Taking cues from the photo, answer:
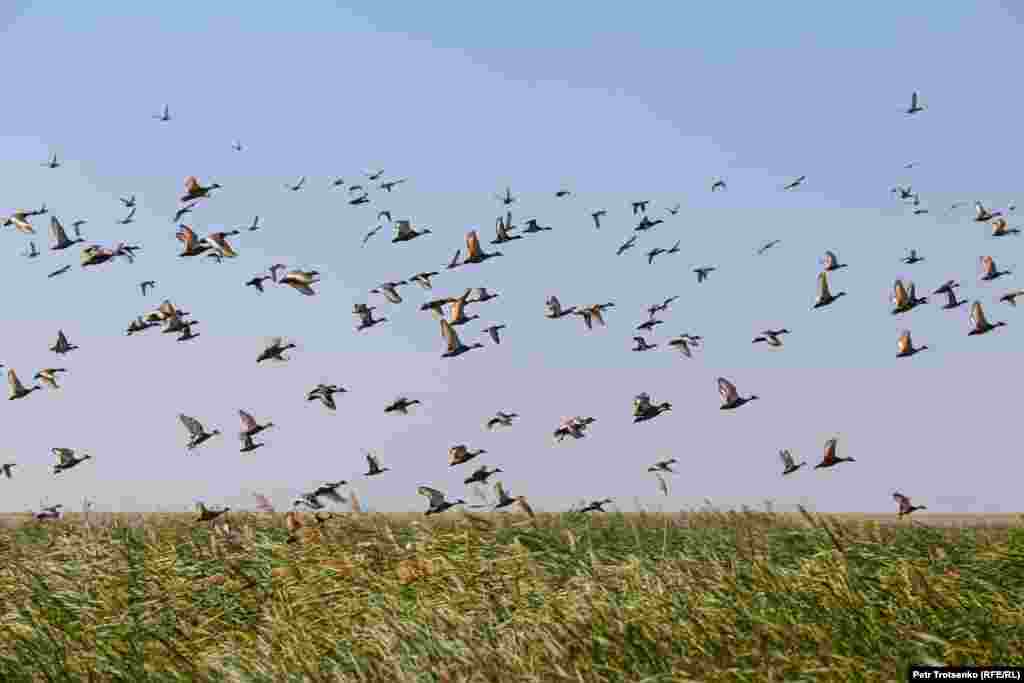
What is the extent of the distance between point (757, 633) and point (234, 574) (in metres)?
8.41

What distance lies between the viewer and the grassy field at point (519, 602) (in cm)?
1423

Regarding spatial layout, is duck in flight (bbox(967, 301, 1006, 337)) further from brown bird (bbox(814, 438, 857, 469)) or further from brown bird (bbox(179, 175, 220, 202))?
brown bird (bbox(179, 175, 220, 202))

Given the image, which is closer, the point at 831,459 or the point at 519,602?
the point at 519,602

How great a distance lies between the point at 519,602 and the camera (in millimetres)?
16797

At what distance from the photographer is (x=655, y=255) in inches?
1303

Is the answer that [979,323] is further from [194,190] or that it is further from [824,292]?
[194,190]

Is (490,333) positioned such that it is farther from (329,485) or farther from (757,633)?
(757,633)

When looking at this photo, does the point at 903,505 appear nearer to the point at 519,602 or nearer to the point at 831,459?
the point at 831,459

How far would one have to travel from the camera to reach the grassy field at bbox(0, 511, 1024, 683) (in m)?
14.2

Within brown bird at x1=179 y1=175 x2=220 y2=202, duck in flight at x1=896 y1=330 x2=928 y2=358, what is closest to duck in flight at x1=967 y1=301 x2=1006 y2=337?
duck in flight at x1=896 y1=330 x2=928 y2=358

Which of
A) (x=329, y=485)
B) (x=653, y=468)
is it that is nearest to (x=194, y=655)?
(x=329, y=485)

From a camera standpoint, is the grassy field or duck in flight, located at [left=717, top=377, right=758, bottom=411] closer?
the grassy field

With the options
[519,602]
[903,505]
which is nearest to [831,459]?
[903,505]

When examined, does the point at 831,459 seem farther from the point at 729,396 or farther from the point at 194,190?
the point at 194,190
